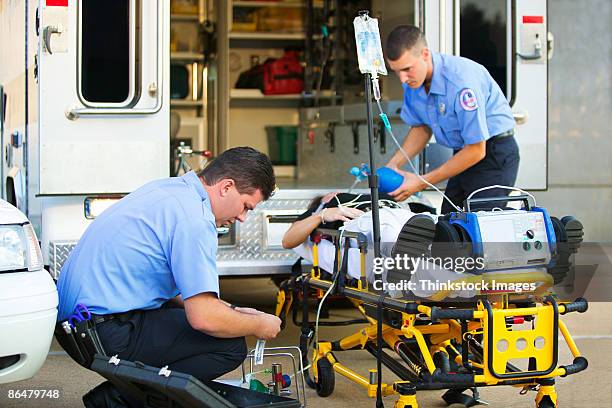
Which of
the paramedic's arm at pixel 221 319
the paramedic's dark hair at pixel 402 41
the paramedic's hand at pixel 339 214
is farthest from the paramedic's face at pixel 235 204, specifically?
the paramedic's dark hair at pixel 402 41

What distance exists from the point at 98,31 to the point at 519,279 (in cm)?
294

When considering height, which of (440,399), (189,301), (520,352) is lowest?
(440,399)

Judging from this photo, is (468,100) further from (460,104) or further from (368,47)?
(368,47)

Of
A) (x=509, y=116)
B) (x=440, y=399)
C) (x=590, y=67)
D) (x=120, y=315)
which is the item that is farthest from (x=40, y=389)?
(x=590, y=67)

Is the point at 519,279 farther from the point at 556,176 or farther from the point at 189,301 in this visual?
the point at 556,176

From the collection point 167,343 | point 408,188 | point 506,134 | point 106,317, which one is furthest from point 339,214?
point 106,317

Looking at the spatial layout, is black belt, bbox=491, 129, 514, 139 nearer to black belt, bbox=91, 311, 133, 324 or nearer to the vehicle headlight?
black belt, bbox=91, 311, 133, 324

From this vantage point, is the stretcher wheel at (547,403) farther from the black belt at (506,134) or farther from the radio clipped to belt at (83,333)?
the black belt at (506,134)

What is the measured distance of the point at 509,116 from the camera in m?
6.19

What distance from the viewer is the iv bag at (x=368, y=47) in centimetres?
486

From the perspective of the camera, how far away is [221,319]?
398 centimetres

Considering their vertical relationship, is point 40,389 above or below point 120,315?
below

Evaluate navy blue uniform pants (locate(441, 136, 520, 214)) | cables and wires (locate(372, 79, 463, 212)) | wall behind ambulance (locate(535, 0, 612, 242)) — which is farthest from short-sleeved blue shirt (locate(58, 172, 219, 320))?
wall behind ambulance (locate(535, 0, 612, 242))

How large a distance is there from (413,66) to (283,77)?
522 cm
